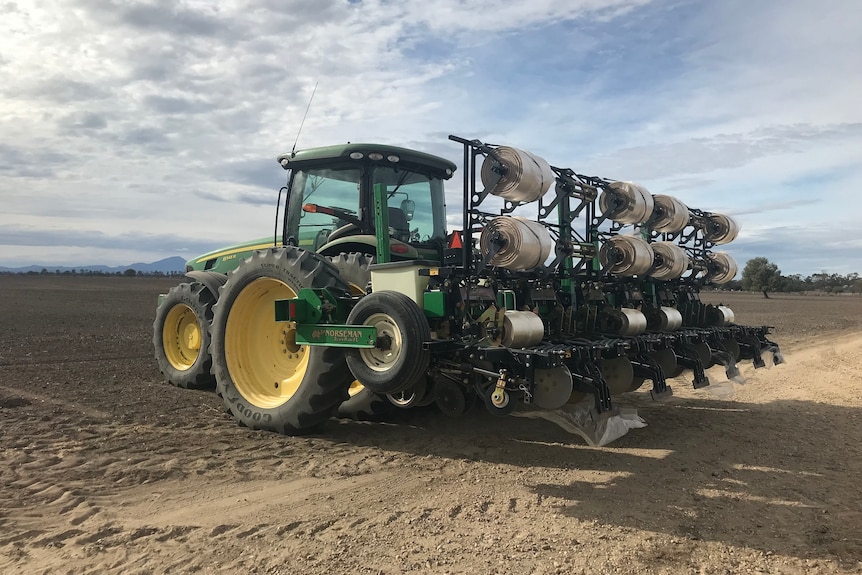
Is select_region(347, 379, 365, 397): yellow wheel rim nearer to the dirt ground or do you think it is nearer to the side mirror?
the dirt ground

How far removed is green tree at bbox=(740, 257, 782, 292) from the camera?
6688cm

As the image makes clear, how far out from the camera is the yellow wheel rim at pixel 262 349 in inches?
262

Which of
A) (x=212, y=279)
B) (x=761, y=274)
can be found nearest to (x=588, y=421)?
(x=212, y=279)

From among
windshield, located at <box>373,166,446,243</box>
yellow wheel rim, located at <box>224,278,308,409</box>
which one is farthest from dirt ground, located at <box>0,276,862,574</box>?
windshield, located at <box>373,166,446,243</box>

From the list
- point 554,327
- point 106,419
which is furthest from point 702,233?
point 106,419

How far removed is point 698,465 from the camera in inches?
215

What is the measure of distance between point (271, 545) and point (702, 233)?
693cm

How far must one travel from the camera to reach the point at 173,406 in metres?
7.43

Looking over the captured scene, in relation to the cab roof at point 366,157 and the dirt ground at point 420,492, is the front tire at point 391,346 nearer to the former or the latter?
the dirt ground at point 420,492

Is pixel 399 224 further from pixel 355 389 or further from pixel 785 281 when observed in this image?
pixel 785 281

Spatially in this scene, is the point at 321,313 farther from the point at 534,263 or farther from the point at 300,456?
the point at 534,263

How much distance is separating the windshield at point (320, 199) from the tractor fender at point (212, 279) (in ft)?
4.92

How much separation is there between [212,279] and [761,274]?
69246mm

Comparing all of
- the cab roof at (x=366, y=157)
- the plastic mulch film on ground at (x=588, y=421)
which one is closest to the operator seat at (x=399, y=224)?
the cab roof at (x=366, y=157)
